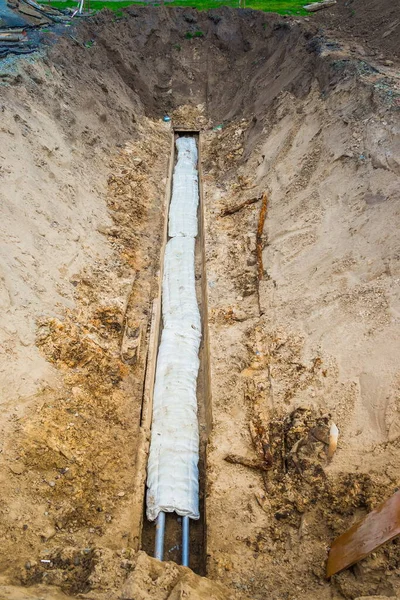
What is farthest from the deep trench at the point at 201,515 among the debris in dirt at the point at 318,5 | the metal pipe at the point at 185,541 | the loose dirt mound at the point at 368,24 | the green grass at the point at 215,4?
the green grass at the point at 215,4

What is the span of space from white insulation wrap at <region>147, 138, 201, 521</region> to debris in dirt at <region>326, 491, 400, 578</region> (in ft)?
6.65

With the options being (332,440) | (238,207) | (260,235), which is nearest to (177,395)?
(332,440)

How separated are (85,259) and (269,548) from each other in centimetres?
624

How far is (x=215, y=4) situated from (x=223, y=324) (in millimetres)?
16193

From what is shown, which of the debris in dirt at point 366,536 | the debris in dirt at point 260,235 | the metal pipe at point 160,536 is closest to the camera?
the debris in dirt at point 366,536

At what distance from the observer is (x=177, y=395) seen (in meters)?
7.18

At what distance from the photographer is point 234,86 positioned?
15.9 metres

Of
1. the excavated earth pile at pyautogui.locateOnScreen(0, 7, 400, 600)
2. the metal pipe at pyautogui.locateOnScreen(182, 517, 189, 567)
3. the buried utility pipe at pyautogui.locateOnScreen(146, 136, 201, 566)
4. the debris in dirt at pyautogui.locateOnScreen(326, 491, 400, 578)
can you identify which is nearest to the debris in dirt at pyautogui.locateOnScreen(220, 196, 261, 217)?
the excavated earth pile at pyautogui.locateOnScreen(0, 7, 400, 600)

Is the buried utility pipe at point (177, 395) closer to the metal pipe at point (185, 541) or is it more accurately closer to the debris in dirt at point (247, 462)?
the metal pipe at point (185, 541)

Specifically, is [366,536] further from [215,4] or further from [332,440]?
[215,4]

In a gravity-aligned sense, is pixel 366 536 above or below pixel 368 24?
below

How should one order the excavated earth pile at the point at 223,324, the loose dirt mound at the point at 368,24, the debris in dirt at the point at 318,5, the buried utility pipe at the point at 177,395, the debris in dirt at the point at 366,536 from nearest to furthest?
1. the debris in dirt at the point at 366,536
2. the excavated earth pile at the point at 223,324
3. the buried utility pipe at the point at 177,395
4. the loose dirt mound at the point at 368,24
5. the debris in dirt at the point at 318,5

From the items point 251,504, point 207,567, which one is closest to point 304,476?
point 251,504

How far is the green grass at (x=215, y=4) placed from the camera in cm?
1688
